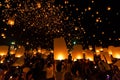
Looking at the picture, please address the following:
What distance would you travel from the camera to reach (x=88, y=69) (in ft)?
24.2

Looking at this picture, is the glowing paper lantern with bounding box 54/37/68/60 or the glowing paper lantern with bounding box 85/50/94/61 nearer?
the glowing paper lantern with bounding box 54/37/68/60

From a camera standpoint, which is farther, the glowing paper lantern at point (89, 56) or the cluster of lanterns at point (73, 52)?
the glowing paper lantern at point (89, 56)

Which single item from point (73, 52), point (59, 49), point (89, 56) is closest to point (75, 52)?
point (73, 52)

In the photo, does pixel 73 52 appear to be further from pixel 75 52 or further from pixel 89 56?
pixel 89 56

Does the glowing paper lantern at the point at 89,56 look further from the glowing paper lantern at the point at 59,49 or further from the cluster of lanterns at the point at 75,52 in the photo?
the glowing paper lantern at the point at 59,49

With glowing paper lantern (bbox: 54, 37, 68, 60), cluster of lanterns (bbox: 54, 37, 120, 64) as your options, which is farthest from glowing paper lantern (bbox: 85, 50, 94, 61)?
glowing paper lantern (bbox: 54, 37, 68, 60)

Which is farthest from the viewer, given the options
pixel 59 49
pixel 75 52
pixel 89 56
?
pixel 89 56

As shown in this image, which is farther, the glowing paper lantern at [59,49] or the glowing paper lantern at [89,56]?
the glowing paper lantern at [89,56]

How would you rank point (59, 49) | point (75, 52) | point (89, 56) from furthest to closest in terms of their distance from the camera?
point (89, 56) → point (75, 52) → point (59, 49)

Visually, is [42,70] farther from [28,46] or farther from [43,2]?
[28,46]

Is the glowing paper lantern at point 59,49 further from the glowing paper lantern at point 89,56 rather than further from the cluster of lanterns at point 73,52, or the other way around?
the glowing paper lantern at point 89,56

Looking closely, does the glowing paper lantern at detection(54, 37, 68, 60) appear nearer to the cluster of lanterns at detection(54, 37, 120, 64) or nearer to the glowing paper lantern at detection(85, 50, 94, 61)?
the cluster of lanterns at detection(54, 37, 120, 64)

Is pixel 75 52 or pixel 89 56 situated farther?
pixel 89 56

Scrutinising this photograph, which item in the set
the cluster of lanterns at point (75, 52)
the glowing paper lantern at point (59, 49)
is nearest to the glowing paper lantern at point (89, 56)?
the cluster of lanterns at point (75, 52)
